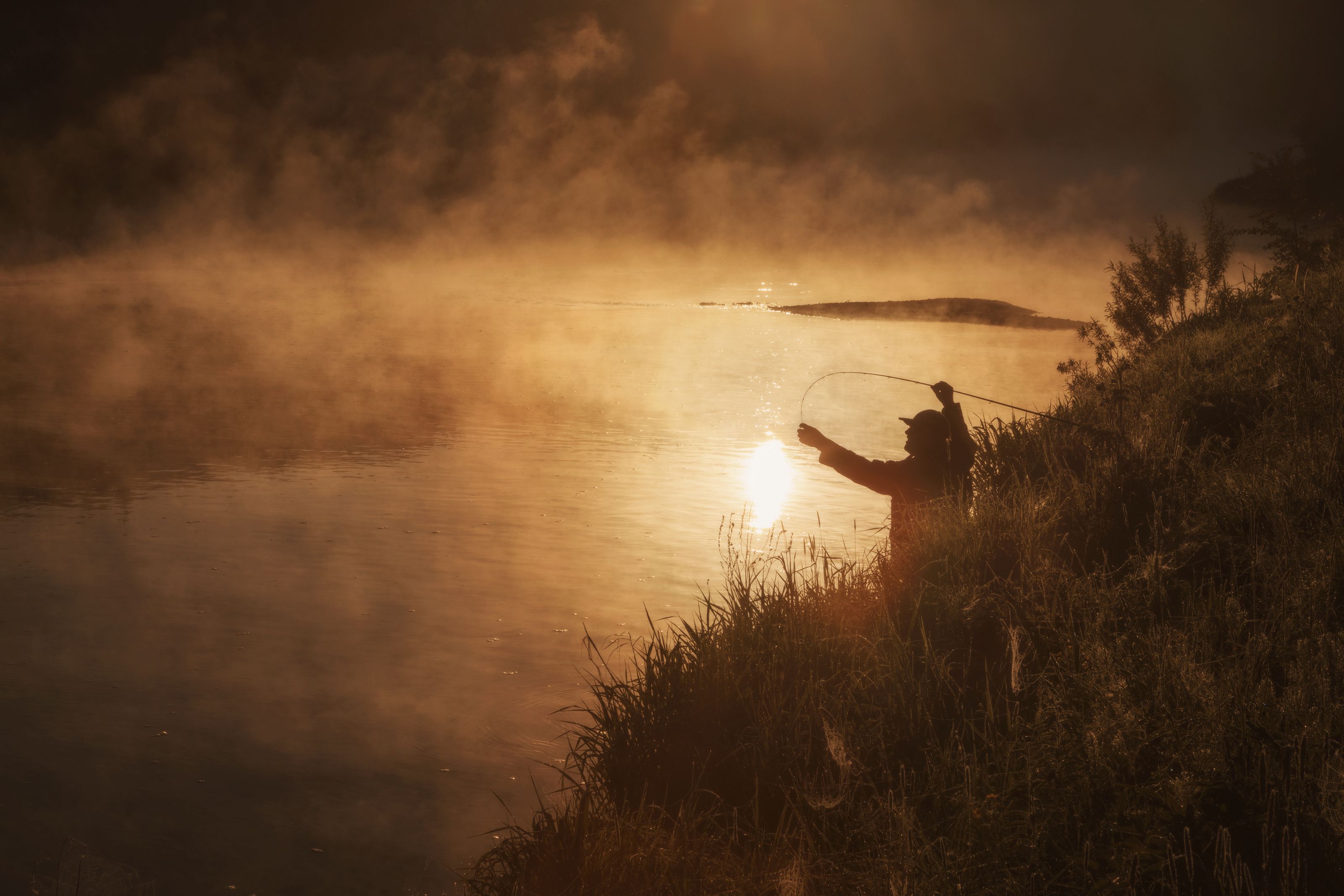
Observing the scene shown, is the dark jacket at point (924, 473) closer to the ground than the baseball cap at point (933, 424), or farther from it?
closer to the ground

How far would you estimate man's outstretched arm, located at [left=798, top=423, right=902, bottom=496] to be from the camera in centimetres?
780

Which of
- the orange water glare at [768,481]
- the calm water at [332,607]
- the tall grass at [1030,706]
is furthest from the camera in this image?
the orange water glare at [768,481]

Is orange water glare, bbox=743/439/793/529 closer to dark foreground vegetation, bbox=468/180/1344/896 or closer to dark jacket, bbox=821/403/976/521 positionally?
dark jacket, bbox=821/403/976/521

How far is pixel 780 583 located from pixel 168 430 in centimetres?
3630

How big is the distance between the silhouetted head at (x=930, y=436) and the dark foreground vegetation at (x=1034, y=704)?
23.0 inches

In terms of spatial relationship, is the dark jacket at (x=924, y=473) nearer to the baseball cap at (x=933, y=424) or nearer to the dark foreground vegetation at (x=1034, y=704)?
the baseball cap at (x=933, y=424)

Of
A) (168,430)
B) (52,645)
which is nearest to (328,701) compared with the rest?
(52,645)

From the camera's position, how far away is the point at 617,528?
1988cm

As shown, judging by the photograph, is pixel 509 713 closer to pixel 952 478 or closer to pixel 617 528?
pixel 952 478

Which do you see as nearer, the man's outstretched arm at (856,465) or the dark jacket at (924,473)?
the man's outstretched arm at (856,465)

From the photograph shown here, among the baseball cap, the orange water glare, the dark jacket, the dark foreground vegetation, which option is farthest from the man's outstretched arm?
the orange water glare

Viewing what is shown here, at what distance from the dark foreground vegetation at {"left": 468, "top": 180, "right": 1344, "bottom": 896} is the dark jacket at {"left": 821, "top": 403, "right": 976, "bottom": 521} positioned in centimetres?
41

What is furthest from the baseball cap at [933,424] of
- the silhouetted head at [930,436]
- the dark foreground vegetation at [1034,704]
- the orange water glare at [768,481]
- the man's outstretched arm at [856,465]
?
the orange water glare at [768,481]

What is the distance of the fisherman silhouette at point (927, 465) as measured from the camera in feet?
A: 26.5
